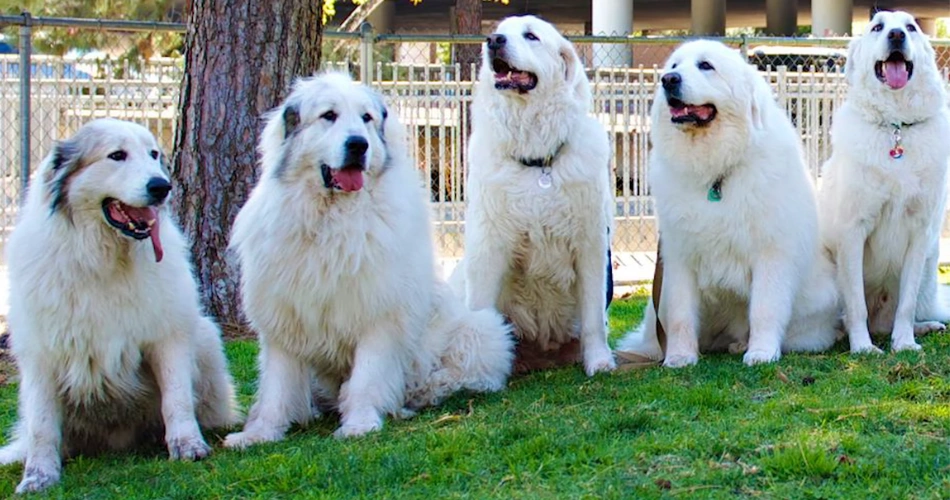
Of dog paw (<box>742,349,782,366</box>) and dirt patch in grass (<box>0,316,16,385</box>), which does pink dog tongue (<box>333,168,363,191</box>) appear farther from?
dirt patch in grass (<box>0,316,16,385</box>)

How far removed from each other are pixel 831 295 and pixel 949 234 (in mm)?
6839

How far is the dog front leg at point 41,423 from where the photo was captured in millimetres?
4465

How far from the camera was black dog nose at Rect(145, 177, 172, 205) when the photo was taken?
14.5ft

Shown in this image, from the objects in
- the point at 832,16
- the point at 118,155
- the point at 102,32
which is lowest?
the point at 118,155

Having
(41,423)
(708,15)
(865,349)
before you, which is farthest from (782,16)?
(41,423)

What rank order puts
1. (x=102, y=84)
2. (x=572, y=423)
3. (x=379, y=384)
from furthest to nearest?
1. (x=102, y=84)
2. (x=379, y=384)
3. (x=572, y=423)

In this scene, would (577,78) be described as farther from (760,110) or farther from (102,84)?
(102,84)

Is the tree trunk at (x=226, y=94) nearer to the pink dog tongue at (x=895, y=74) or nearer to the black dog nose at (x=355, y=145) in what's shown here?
the black dog nose at (x=355, y=145)

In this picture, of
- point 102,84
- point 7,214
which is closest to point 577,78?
point 102,84

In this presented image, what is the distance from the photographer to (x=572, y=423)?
461 centimetres

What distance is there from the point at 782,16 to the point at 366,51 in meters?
23.7

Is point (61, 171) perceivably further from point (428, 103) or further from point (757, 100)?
point (428, 103)

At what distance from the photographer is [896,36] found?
593 cm

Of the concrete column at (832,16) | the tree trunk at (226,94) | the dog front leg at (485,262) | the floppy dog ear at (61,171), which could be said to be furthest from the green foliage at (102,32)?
the concrete column at (832,16)
